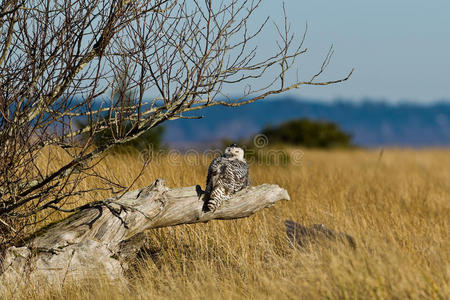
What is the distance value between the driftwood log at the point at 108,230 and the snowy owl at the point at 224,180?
104mm

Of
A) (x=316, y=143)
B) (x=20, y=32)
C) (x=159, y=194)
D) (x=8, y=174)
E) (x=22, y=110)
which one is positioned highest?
(x=20, y=32)

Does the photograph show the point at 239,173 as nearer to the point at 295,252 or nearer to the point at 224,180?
the point at 224,180

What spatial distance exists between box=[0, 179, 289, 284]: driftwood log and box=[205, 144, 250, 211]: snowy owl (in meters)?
0.10

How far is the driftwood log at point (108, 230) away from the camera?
17.6ft

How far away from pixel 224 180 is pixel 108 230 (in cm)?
126

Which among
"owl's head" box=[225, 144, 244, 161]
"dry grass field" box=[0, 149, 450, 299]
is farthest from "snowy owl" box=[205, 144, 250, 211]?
"dry grass field" box=[0, 149, 450, 299]

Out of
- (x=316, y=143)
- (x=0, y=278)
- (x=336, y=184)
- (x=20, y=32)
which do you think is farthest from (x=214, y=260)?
(x=316, y=143)

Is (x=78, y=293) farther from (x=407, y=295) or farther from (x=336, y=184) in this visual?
(x=336, y=184)

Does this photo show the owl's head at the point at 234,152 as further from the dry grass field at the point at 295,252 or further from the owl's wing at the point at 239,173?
the dry grass field at the point at 295,252

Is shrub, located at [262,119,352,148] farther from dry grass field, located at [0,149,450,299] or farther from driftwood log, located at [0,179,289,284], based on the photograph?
driftwood log, located at [0,179,289,284]

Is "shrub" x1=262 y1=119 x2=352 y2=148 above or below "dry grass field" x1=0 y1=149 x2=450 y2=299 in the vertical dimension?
below

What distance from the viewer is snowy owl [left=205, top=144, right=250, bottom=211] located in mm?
5574

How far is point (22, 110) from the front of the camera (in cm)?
517

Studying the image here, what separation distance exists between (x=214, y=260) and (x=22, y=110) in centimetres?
257
